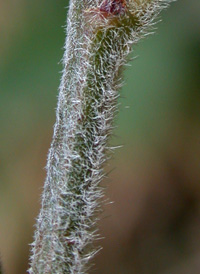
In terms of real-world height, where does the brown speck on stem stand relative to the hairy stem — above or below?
above

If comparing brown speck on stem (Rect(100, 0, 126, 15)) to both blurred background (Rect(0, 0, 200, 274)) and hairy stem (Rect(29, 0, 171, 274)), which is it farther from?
blurred background (Rect(0, 0, 200, 274))

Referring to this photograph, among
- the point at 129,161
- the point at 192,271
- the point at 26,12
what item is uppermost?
the point at 26,12

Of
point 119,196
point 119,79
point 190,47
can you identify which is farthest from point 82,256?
point 190,47

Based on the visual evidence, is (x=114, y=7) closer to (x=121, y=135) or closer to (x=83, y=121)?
(x=83, y=121)

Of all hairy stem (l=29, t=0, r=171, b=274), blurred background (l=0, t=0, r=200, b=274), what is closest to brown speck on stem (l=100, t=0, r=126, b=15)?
hairy stem (l=29, t=0, r=171, b=274)

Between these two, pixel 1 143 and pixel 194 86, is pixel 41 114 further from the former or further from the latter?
pixel 194 86

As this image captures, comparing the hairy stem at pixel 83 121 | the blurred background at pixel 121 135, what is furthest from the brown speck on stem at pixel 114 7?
the blurred background at pixel 121 135

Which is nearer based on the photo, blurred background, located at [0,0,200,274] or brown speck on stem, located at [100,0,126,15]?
brown speck on stem, located at [100,0,126,15]
